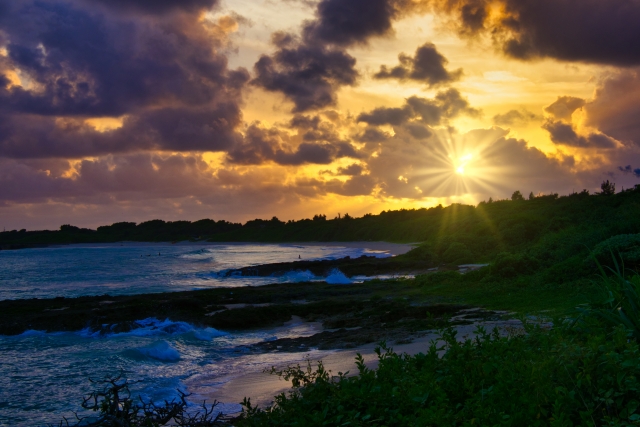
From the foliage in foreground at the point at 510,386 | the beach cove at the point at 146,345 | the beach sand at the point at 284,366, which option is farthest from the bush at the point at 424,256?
the foliage in foreground at the point at 510,386

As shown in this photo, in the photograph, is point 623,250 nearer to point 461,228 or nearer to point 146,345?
point 146,345

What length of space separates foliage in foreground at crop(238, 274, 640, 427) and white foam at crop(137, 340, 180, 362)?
29.2 feet

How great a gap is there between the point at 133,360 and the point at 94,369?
3.66ft

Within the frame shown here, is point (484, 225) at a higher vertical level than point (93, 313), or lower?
higher

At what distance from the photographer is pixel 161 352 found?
14641mm

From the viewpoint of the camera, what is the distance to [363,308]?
64.5 feet

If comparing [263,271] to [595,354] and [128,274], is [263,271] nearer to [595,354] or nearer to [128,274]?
[128,274]

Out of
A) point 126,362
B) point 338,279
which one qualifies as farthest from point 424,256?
point 126,362

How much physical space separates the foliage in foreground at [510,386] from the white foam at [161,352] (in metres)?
8.90

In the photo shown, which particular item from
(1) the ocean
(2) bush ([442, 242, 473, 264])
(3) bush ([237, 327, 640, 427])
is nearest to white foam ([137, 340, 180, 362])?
(1) the ocean

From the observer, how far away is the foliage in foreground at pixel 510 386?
14.3 ft

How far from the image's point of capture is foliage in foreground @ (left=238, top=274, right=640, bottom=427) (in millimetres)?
4352

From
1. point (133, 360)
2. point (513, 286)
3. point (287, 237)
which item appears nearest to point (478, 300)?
point (513, 286)

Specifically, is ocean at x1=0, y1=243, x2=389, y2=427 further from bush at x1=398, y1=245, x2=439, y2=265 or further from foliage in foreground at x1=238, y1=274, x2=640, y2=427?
bush at x1=398, y1=245, x2=439, y2=265
